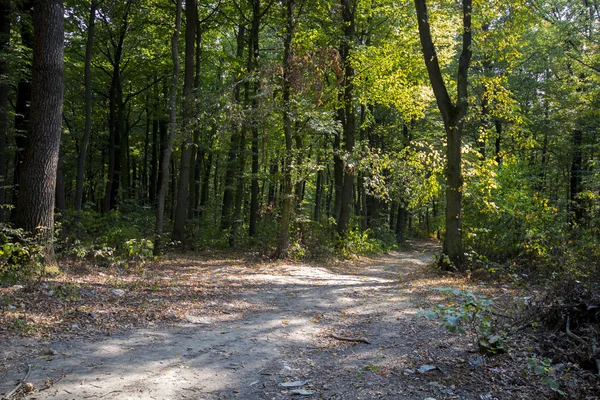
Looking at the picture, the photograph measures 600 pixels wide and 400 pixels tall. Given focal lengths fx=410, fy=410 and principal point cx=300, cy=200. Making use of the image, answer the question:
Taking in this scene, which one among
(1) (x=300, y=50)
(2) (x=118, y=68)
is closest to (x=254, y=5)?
(1) (x=300, y=50)

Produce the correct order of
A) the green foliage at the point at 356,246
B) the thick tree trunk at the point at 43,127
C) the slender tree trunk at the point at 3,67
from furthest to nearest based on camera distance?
the green foliage at the point at 356,246
the slender tree trunk at the point at 3,67
the thick tree trunk at the point at 43,127

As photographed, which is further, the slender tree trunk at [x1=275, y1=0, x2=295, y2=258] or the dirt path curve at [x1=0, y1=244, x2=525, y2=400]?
the slender tree trunk at [x1=275, y1=0, x2=295, y2=258]

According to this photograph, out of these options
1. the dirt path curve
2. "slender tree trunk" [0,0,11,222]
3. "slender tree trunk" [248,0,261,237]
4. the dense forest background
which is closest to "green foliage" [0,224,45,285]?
the dense forest background

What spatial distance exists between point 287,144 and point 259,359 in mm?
9113

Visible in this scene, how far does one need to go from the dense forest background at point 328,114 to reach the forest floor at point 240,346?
1.54 meters

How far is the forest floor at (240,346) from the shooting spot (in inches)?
150

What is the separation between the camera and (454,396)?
3.57 meters

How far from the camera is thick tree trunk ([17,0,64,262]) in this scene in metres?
7.89

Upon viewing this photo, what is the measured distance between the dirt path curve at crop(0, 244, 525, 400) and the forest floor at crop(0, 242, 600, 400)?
0.02 meters

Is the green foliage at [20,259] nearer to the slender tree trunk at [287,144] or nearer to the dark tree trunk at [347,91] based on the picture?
the slender tree trunk at [287,144]

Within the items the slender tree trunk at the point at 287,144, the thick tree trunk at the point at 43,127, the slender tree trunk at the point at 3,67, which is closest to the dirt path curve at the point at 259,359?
the thick tree trunk at the point at 43,127

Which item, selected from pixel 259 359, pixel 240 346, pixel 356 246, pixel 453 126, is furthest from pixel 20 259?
pixel 356 246

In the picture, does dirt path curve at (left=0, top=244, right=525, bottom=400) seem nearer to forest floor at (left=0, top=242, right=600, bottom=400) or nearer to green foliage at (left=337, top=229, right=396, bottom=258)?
forest floor at (left=0, top=242, right=600, bottom=400)

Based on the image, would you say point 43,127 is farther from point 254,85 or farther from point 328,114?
point 254,85
